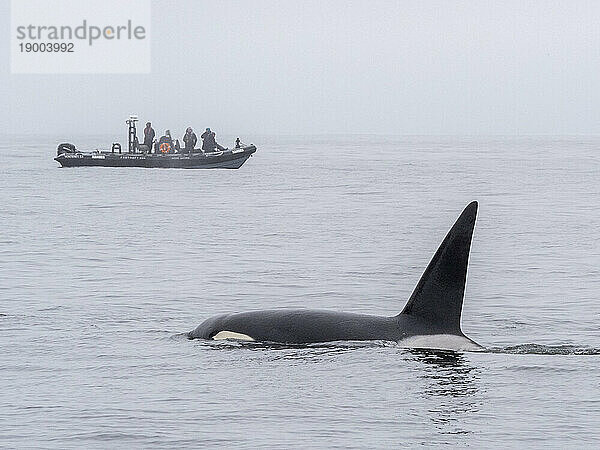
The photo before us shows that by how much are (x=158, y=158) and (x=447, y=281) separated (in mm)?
59169

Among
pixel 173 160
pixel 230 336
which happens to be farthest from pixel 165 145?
pixel 230 336

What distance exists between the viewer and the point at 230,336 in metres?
12.6

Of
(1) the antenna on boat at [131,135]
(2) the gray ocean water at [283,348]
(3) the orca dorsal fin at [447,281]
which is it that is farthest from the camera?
(1) the antenna on boat at [131,135]

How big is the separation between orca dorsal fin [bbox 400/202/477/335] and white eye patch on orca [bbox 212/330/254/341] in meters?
1.69

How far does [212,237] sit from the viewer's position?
30656mm

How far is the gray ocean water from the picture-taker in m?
9.55

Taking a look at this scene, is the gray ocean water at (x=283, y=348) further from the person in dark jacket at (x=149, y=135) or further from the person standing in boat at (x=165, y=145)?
the person standing in boat at (x=165, y=145)

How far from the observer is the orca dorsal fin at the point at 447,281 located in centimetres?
1189

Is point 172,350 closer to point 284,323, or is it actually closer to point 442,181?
point 284,323

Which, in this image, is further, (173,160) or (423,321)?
(173,160)

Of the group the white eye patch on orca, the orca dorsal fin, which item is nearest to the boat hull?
the white eye patch on orca

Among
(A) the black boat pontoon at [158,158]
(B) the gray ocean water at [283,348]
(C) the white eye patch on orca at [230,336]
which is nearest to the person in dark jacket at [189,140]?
(A) the black boat pontoon at [158,158]

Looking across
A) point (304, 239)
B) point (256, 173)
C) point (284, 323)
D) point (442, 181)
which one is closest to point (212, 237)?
point (304, 239)

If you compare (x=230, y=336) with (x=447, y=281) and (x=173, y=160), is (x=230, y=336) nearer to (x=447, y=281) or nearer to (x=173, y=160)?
(x=447, y=281)
